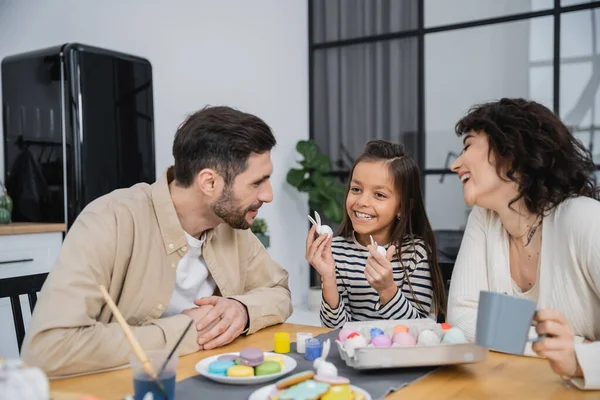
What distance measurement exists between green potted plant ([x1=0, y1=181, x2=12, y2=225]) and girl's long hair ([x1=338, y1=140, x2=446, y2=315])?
177cm

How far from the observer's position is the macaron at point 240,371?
1046mm

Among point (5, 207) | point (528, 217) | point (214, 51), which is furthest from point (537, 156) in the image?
point (214, 51)

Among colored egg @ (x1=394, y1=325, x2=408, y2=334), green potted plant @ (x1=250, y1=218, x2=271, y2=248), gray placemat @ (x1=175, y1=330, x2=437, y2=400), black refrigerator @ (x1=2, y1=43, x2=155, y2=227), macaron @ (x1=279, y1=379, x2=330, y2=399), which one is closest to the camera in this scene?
macaron @ (x1=279, y1=379, x2=330, y2=399)

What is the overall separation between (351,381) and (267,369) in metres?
0.16

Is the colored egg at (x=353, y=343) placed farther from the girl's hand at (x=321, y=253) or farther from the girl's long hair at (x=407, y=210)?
the girl's long hair at (x=407, y=210)

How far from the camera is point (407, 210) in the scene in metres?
1.99

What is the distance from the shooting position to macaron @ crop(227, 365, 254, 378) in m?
1.05

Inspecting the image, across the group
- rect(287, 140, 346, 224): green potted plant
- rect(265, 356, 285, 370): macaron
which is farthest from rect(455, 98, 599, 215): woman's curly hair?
rect(287, 140, 346, 224): green potted plant

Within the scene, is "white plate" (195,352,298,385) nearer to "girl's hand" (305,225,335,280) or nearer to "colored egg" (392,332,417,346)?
"colored egg" (392,332,417,346)

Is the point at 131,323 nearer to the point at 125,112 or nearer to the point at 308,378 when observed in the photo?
the point at 308,378

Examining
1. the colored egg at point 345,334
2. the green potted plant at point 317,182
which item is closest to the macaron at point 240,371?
the colored egg at point 345,334

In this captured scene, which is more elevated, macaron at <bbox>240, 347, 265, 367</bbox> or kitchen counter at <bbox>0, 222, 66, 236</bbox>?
kitchen counter at <bbox>0, 222, 66, 236</bbox>

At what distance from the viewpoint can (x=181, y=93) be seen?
3.99 metres

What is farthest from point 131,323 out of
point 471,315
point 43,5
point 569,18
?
point 569,18
